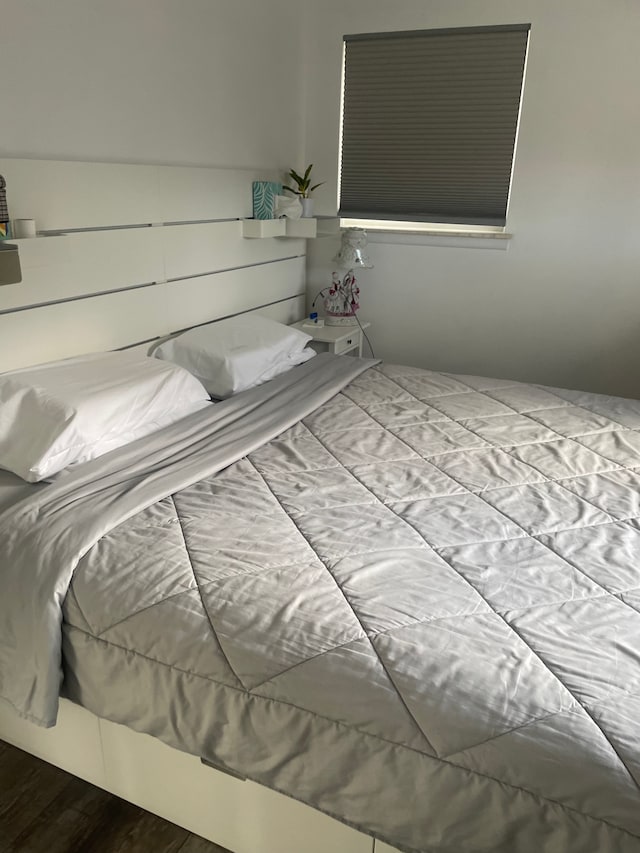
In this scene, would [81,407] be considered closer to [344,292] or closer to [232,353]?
[232,353]

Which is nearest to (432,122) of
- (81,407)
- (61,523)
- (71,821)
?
(81,407)

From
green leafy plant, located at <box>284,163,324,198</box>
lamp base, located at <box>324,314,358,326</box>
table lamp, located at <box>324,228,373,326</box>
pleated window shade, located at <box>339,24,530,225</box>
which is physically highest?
pleated window shade, located at <box>339,24,530,225</box>

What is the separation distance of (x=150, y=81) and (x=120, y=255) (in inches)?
26.3

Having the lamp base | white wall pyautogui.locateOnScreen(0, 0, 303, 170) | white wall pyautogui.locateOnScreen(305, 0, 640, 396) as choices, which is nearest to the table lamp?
the lamp base

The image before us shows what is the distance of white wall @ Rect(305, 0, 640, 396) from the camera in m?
2.99

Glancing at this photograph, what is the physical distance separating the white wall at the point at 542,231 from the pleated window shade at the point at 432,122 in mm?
66

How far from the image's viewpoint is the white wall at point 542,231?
2992 mm

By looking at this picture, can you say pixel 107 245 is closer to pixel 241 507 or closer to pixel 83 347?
pixel 83 347

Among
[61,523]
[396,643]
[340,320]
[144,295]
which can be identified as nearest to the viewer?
[396,643]

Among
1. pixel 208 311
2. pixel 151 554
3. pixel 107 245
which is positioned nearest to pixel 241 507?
pixel 151 554

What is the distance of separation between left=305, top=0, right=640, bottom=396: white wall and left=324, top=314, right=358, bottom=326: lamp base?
193mm

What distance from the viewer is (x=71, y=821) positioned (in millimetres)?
1509

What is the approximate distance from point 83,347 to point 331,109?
2.14 m

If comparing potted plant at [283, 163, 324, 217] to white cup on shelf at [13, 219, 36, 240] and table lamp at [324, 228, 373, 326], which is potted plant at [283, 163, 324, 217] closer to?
table lamp at [324, 228, 373, 326]
